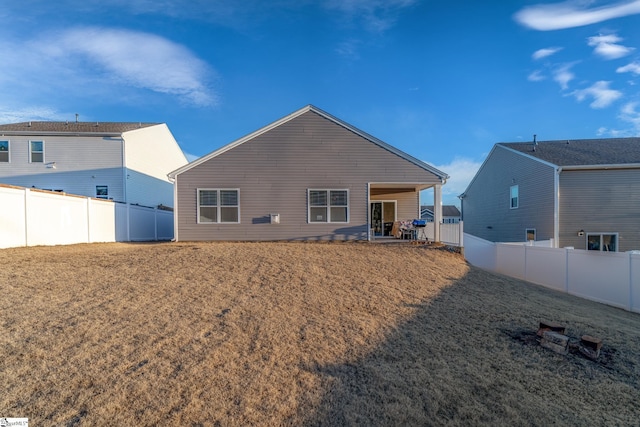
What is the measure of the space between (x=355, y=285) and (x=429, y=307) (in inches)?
65.8

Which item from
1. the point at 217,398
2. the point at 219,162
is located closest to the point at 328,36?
the point at 219,162

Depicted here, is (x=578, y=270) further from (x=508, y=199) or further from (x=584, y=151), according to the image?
(x=584, y=151)

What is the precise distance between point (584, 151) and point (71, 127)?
1125 inches

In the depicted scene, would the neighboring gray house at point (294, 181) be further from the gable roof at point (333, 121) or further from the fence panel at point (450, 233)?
the fence panel at point (450, 233)

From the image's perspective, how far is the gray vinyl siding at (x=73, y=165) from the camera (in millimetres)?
19000

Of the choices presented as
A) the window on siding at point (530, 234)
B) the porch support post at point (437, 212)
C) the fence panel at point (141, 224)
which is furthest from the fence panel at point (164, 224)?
the window on siding at point (530, 234)

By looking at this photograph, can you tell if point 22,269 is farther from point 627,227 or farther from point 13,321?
point 627,227

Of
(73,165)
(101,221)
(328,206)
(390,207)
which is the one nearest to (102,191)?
(73,165)

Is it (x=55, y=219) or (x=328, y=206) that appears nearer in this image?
(x=55, y=219)

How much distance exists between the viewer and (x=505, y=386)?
3.92 metres

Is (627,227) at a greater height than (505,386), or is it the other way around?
(627,227)

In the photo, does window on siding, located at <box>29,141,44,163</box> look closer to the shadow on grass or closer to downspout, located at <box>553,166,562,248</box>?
the shadow on grass

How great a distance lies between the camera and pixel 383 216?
17406 millimetres

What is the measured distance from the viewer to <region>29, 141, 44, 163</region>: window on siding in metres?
19.1
